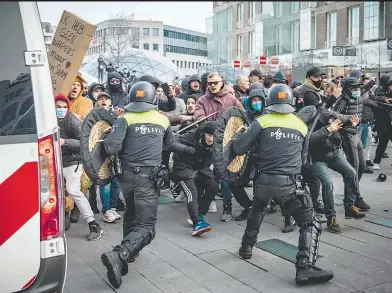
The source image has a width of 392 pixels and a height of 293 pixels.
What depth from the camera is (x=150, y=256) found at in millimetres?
5055

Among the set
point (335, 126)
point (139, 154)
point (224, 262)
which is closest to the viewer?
point (139, 154)

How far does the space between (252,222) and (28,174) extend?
2.72 metres

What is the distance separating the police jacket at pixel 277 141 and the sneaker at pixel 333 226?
1603mm

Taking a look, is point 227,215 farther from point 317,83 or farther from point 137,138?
point 137,138

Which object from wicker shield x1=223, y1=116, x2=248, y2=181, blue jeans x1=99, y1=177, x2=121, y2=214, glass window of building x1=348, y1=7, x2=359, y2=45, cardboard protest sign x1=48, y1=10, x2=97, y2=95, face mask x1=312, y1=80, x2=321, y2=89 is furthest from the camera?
glass window of building x1=348, y1=7, x2=359, y2=45

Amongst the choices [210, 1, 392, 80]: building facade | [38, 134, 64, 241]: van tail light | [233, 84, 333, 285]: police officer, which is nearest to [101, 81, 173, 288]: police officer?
[233, 84, 333, 285]: police officer

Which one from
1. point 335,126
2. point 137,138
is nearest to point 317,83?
point 335,126

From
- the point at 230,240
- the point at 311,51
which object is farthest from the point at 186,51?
the point at 230,240

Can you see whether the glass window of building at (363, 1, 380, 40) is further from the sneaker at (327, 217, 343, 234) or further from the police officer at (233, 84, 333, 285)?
the police officer at (233, 84, 333, 285)

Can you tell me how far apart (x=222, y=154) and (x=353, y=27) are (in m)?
19.7

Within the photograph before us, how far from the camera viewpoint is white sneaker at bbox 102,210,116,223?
6.37 m

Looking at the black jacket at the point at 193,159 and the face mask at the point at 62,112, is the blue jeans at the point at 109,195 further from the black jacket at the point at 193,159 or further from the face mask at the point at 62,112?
the face mask at the point at 62,112

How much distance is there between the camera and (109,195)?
6.50 metres

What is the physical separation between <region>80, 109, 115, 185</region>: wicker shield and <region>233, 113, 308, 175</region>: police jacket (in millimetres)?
1327
